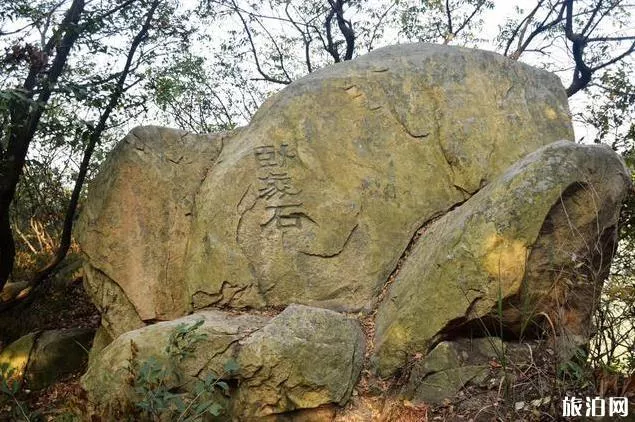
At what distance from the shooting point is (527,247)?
186 inches

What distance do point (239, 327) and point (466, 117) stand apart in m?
3.60

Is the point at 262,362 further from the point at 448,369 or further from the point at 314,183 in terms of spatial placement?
the point at 314,183

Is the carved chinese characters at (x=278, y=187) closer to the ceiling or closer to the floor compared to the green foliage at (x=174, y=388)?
closer to the ceiling

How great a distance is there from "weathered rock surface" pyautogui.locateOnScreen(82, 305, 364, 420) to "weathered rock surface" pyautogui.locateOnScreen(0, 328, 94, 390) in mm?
3248

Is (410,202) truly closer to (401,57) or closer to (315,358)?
(401,57)

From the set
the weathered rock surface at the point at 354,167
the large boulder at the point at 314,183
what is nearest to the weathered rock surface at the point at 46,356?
the large boulder at the point at 314,183

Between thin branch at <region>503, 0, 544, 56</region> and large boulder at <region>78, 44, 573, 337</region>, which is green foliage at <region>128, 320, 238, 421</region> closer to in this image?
large boulder at <region>78, 44, 573, 337</region>

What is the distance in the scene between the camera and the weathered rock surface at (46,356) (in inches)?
311

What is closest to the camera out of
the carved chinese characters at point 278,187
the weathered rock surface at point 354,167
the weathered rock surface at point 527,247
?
the weathered rock surface at point 527,247

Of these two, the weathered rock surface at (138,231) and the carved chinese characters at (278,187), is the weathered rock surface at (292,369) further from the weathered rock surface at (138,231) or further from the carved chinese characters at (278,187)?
the weathered rock surface at (138,231)

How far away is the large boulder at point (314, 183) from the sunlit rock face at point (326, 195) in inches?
0.6

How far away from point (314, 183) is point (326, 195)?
196 millimetres

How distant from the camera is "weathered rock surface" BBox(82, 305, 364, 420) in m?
4.77

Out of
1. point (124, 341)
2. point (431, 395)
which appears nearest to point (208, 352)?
point (124, 341)
